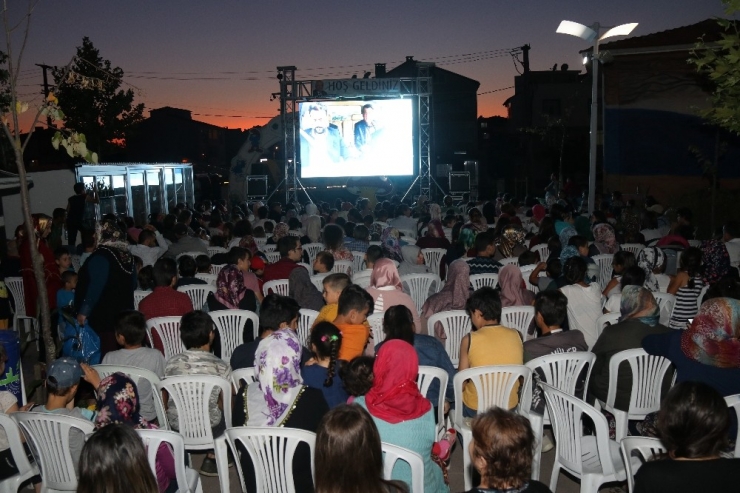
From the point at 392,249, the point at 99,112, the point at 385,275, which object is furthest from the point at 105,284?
the point at 99,112

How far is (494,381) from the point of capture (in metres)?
4.29

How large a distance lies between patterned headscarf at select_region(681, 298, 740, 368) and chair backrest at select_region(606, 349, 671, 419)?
2.57 ft

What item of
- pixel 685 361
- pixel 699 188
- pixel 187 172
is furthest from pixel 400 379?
pixel 187 172

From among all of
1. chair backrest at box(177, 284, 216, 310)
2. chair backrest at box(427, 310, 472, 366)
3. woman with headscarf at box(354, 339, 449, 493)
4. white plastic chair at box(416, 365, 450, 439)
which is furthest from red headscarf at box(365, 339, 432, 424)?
chair backrest at box(177, 284, 216, 310)

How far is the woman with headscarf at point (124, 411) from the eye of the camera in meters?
3.38

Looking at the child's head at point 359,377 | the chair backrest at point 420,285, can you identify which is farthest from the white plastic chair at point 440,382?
the chair backrest at point 420,285

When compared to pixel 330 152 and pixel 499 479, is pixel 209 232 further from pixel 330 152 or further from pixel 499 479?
pixel 499 479

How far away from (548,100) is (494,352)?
3953 cm

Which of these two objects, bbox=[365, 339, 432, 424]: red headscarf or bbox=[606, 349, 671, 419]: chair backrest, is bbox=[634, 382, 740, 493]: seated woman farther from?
bbox=[606, 349, 671, 419]: chair backrest

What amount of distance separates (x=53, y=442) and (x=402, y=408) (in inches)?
70.4

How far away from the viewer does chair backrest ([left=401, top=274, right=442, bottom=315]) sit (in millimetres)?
7746

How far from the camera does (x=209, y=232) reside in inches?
470

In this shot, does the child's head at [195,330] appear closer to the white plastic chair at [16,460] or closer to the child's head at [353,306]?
the child's head at [353,306]

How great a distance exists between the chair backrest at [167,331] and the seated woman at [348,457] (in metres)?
3.38
